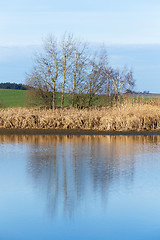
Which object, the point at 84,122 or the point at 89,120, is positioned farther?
the point at 84,122

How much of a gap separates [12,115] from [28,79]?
1072cm

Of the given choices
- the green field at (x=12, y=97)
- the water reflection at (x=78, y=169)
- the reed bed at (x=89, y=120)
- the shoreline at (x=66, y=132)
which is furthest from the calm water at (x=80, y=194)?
the green field at (x=12, y=97)

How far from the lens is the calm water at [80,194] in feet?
19.9

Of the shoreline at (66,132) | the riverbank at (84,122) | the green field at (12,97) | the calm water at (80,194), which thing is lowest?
the calm water at (80,194)

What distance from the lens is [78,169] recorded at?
1113 centimetres

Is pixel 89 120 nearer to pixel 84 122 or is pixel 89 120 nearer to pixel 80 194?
pixel 84 122

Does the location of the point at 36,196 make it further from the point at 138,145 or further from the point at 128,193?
the point at 138,145

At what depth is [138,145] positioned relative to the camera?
1692 centimetres

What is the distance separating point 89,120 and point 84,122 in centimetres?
42

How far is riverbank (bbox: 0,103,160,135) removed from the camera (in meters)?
23.2

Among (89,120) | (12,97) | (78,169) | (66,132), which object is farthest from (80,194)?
(12,97)

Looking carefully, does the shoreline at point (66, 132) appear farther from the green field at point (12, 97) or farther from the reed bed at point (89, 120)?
the green field at point (12, 97)

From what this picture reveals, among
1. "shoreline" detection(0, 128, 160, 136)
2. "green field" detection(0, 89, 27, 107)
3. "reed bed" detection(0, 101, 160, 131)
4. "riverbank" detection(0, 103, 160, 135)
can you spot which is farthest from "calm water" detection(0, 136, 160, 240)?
"green field" detection(0, 89, 27, 107)

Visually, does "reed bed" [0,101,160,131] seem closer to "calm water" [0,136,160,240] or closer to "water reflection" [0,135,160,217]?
"water reflection" [0,135,160,217]
